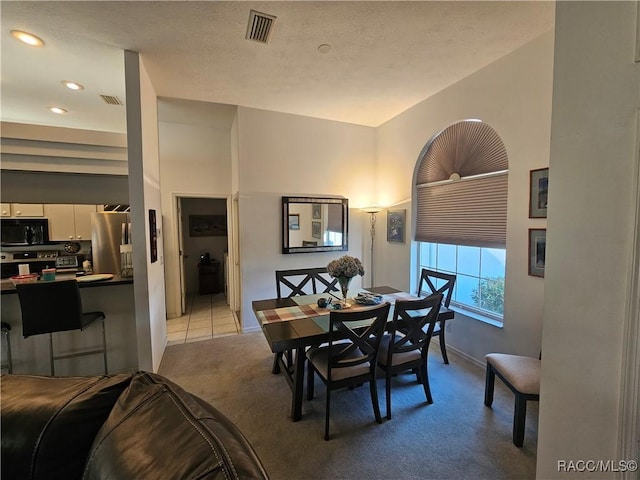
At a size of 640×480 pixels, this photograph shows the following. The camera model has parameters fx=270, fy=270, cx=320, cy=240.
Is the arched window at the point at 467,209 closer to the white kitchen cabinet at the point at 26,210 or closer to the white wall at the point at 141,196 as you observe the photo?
the white wall at the point at 141,196

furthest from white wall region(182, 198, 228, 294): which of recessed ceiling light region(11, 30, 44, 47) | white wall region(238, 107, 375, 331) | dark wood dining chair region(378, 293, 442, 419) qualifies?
dark wood dining chair region(378, 293, 442, 419)

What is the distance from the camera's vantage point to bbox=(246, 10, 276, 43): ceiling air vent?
204 centimetres

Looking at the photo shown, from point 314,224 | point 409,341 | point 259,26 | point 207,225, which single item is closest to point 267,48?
point 259,26

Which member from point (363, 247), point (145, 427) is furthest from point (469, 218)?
point (145, 427)

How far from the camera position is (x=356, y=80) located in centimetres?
300

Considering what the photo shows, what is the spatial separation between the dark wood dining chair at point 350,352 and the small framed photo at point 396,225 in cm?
208

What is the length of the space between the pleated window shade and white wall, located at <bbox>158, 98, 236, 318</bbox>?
3017 mm

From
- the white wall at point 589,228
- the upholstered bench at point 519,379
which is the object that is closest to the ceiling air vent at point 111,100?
the white wall at point 589,228

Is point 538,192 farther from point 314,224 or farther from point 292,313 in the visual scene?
point 314,224

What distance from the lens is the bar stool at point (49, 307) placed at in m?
2.09

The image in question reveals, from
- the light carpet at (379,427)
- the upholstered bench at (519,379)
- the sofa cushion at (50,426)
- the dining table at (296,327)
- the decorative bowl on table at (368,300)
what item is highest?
the sofa cushion at (50,426)

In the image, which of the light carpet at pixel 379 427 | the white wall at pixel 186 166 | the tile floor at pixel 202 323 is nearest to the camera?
the light carpet at pixel 379 427

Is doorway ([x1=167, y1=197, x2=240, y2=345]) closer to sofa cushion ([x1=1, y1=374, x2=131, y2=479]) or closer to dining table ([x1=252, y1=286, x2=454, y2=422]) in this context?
dining table ([x1=252, y1=286, x2=454, y2=422])

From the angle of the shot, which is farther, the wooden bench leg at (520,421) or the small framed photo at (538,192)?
the small framed photo at (538,192)
